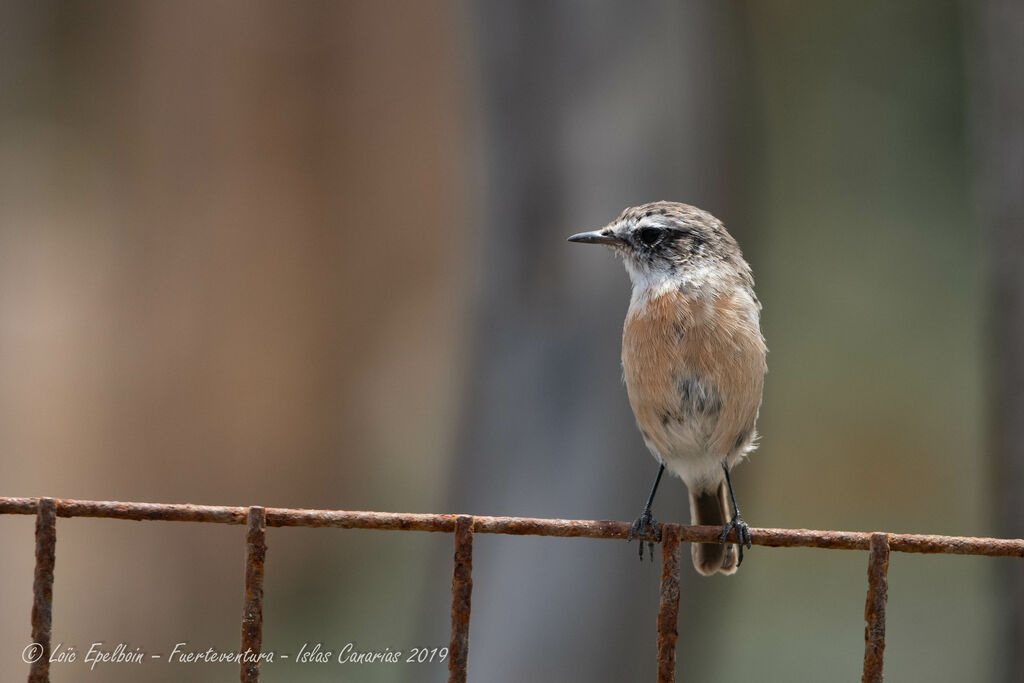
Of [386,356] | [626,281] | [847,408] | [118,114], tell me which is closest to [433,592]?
[626,281]

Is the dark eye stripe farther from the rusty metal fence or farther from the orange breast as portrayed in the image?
the rusty metal fence

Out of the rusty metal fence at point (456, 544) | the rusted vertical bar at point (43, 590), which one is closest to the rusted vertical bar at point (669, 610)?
the rusty metal fence at point (456, 544)

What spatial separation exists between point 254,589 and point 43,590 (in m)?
0.24

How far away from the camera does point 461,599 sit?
1270 millimetres

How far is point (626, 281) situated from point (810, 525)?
133 inches

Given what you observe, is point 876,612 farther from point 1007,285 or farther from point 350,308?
point 350,308

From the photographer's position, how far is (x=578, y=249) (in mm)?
3809

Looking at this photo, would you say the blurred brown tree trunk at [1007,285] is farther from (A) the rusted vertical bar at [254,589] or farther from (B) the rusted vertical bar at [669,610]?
(A) the rusted vertical bar at [254,589]

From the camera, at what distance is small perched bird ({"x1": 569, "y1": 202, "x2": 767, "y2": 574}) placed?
7.92ft

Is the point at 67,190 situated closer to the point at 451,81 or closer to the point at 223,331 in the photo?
the point at 223,331

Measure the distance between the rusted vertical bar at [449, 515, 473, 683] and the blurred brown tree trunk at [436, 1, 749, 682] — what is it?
2.48 m

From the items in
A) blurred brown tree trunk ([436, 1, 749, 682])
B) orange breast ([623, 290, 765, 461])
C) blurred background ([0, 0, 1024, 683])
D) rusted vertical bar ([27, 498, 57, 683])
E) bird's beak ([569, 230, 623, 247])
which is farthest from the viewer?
blurred background ([0, 0, 1024, 683])

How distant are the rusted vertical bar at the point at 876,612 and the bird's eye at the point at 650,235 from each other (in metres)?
1.51

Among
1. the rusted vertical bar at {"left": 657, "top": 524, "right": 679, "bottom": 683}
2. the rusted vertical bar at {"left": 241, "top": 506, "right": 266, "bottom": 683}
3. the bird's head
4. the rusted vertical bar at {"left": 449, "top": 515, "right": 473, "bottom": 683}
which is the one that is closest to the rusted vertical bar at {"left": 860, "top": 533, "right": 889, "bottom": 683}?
the rusted vertical bar at {"left": 657, "top": 524, "right": 679, "bottom": 683}
